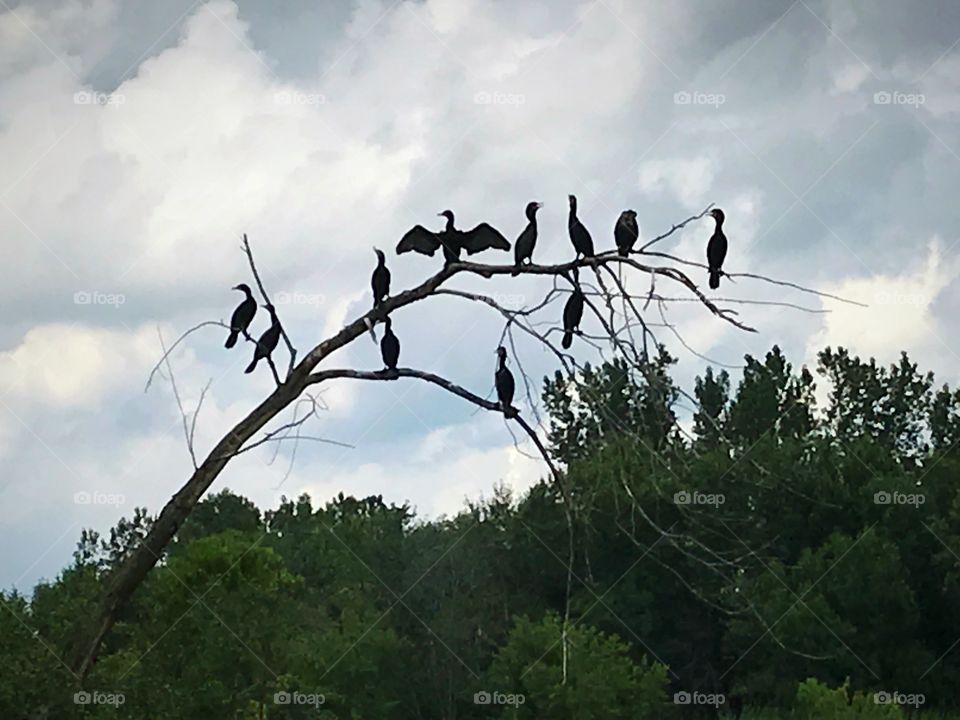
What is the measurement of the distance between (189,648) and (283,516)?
3418cm

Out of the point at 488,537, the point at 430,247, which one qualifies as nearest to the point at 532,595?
the point at 488,537

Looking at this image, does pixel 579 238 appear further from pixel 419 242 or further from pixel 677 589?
pixel 677 589

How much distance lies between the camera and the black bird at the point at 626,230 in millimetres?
7516

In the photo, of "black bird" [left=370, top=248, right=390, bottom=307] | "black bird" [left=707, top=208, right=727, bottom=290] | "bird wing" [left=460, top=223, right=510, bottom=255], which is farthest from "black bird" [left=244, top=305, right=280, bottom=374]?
"black bird" [left=707, top=208, right=727, bottom=290]

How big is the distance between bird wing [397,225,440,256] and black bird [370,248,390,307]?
42 cm

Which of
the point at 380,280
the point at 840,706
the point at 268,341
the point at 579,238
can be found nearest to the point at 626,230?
the point at 579,238

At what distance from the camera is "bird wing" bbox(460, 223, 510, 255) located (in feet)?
20.7

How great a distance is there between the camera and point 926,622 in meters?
45.0

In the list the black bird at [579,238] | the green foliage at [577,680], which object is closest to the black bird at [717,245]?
the black bird at [579,238]

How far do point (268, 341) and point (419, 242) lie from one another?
102 cm

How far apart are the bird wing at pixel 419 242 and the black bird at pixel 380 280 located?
418 millimetres

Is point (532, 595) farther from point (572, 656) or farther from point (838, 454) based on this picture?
point (838, 454)

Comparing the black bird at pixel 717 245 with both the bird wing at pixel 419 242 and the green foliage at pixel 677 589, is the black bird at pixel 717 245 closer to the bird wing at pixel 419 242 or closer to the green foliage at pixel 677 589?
the bird wing at pixel 419 242

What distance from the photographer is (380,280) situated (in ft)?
23.9
